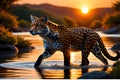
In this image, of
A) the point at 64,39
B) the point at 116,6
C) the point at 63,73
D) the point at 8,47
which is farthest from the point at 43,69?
the point at 116,6

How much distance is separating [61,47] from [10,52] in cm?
898

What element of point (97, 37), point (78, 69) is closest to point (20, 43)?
point (97, 37)

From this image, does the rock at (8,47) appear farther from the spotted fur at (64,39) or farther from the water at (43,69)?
the spotted fur at (64,39)

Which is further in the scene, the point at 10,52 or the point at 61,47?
the point at 10,52

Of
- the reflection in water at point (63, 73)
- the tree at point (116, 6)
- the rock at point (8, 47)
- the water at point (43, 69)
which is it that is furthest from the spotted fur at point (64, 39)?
the tree at point (116, 6)

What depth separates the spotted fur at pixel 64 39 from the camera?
70.3 feet

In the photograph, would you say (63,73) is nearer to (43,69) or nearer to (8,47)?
(43,69)

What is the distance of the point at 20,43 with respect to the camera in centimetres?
3475

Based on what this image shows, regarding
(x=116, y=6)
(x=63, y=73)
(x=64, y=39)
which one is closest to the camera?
(x=63, y=73)

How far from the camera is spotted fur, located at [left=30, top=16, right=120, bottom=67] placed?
70.3ft

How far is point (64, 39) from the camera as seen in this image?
2216 centimetres

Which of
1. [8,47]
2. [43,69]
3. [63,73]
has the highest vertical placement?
[8,47]

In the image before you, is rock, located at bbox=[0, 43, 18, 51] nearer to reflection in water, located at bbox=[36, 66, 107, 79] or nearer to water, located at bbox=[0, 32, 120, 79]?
water, located at bbox=[0, 32, 120, 79]

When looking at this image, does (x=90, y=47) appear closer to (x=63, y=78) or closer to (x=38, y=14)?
(x=63, y=78)
